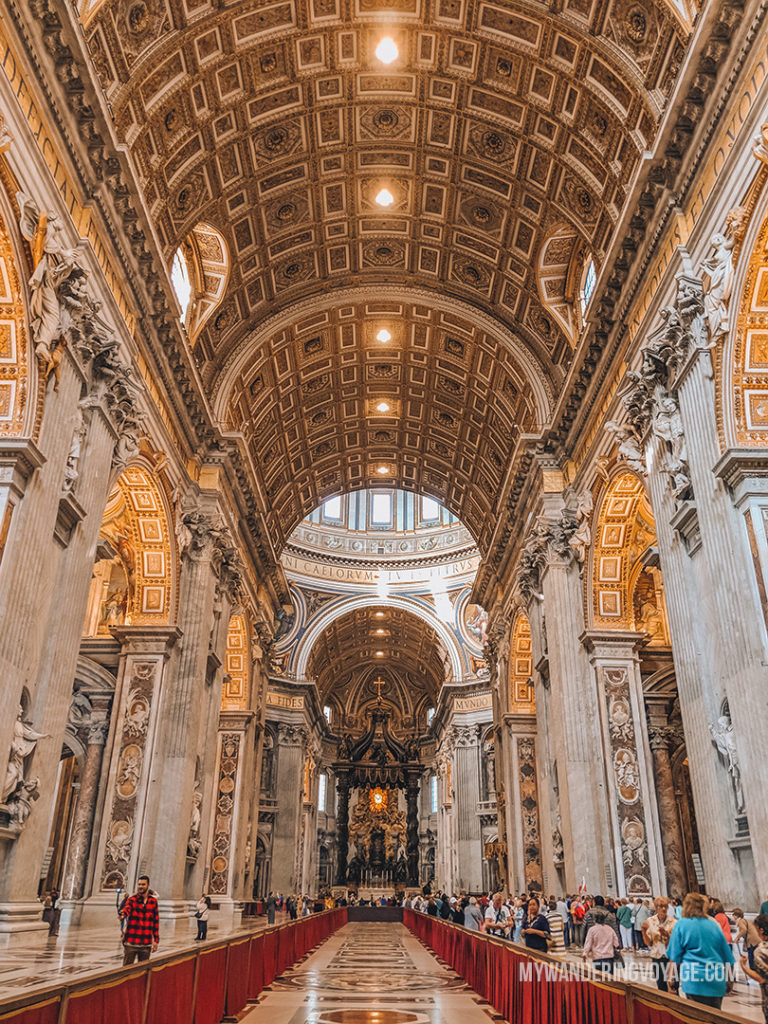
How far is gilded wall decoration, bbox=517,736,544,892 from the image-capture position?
68.8 ft

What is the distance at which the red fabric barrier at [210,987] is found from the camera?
6.46m

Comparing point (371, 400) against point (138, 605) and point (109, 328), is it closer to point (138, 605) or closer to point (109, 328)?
point (138, 605)

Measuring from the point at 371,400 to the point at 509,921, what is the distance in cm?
1581

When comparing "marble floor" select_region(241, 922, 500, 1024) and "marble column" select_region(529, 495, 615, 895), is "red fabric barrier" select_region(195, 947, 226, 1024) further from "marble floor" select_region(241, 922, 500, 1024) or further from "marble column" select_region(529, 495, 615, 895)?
"marble column" select_region(529, 495, 615, 895)

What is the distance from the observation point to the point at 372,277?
21125 millimetres

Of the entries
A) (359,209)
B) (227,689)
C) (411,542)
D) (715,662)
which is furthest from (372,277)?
(411,542)

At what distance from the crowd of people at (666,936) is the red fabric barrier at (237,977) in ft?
10.9

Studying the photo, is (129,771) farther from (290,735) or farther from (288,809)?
(290,735)

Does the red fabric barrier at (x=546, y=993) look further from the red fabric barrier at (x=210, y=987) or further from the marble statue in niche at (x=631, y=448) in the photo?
the marble statue in niche at (x=631, y=448)

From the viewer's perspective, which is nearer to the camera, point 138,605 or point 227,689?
point 138,605

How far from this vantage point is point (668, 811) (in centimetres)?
1644

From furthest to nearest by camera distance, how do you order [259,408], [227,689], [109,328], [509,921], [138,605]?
1. [227,689]
2. [259,408]
3. [138,605]
4. [509,921]
5. [109,328]

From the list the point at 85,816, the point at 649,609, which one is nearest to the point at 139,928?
the point at 85,816

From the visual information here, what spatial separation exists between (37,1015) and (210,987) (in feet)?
12.3
